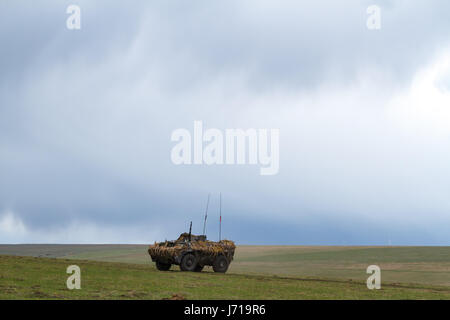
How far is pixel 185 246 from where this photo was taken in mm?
32938

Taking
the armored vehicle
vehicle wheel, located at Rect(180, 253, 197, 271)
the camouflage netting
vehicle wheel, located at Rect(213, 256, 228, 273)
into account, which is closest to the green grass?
vehicle wheel, located at Rect(180, 253, 197, 271)

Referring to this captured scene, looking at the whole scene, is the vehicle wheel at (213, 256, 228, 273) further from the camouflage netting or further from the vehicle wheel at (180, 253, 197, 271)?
the vehicle wheel at (180, 253, 197, 271)

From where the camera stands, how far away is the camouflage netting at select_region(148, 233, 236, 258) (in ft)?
108

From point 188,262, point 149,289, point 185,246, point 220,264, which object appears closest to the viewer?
point 149,289

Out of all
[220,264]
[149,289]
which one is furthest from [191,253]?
[149,289]

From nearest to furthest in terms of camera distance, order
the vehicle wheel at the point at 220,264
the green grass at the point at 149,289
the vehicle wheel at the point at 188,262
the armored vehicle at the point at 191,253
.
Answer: the green grass at the point at 149,289 → the vehicle wheel at the point at 188,262 → the armored vehicle at the point at 191,253 → the vehicle wheel at the point at 220,264

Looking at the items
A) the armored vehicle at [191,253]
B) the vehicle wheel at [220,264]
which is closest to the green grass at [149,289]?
the armored vehicle at [191,253]

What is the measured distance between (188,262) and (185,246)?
928 mm

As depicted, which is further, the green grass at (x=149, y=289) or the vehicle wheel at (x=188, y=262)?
the vehicle wheel at (x=188, y=262)

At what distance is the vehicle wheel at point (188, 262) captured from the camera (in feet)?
107

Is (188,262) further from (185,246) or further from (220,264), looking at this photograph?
(220,264)

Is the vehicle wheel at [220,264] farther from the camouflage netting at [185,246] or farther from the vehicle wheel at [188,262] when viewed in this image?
the vehicle wheel at [188,262]
